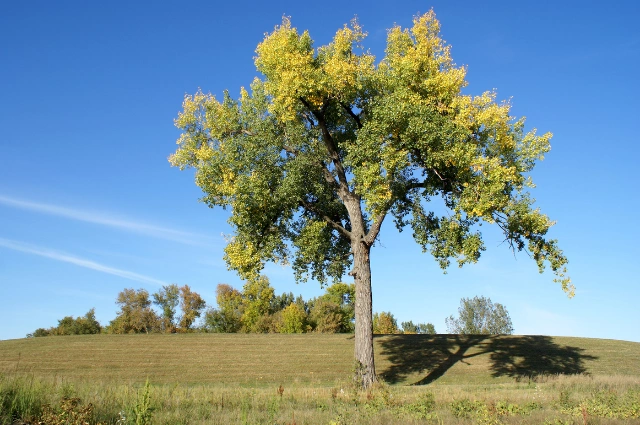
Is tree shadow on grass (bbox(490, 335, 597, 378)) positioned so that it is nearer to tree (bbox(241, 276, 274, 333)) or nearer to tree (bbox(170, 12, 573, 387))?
tree (bbox(170, 12, 573, 387))

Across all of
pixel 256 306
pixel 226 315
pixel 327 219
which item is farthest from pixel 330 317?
pixel 327 219

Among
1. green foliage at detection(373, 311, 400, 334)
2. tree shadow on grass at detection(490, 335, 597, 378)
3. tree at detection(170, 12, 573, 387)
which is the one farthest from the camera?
green foliage at detection(373, 311, 400, 334)

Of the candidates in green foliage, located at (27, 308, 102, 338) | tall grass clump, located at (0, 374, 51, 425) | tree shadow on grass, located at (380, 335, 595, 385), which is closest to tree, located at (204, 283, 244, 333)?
green foliage, located at (27, 308, 102, 338)

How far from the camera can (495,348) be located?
126 ft

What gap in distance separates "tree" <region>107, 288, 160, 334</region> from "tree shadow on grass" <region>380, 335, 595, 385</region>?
5419 centimetres

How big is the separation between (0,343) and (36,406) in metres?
36.5

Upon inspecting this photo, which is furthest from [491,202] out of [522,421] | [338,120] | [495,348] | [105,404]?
[495,348]

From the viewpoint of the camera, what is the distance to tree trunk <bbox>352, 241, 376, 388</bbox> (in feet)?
77.8

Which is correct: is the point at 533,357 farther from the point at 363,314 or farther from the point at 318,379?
the point at 363,314

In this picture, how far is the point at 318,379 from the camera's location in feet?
93.7

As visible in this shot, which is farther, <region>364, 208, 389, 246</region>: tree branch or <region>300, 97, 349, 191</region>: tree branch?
<region>300, 97, 349, 191</region>: tree branch

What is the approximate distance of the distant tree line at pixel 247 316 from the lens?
7631cm

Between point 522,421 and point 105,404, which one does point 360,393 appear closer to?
point 522,421

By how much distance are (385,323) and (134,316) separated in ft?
154
